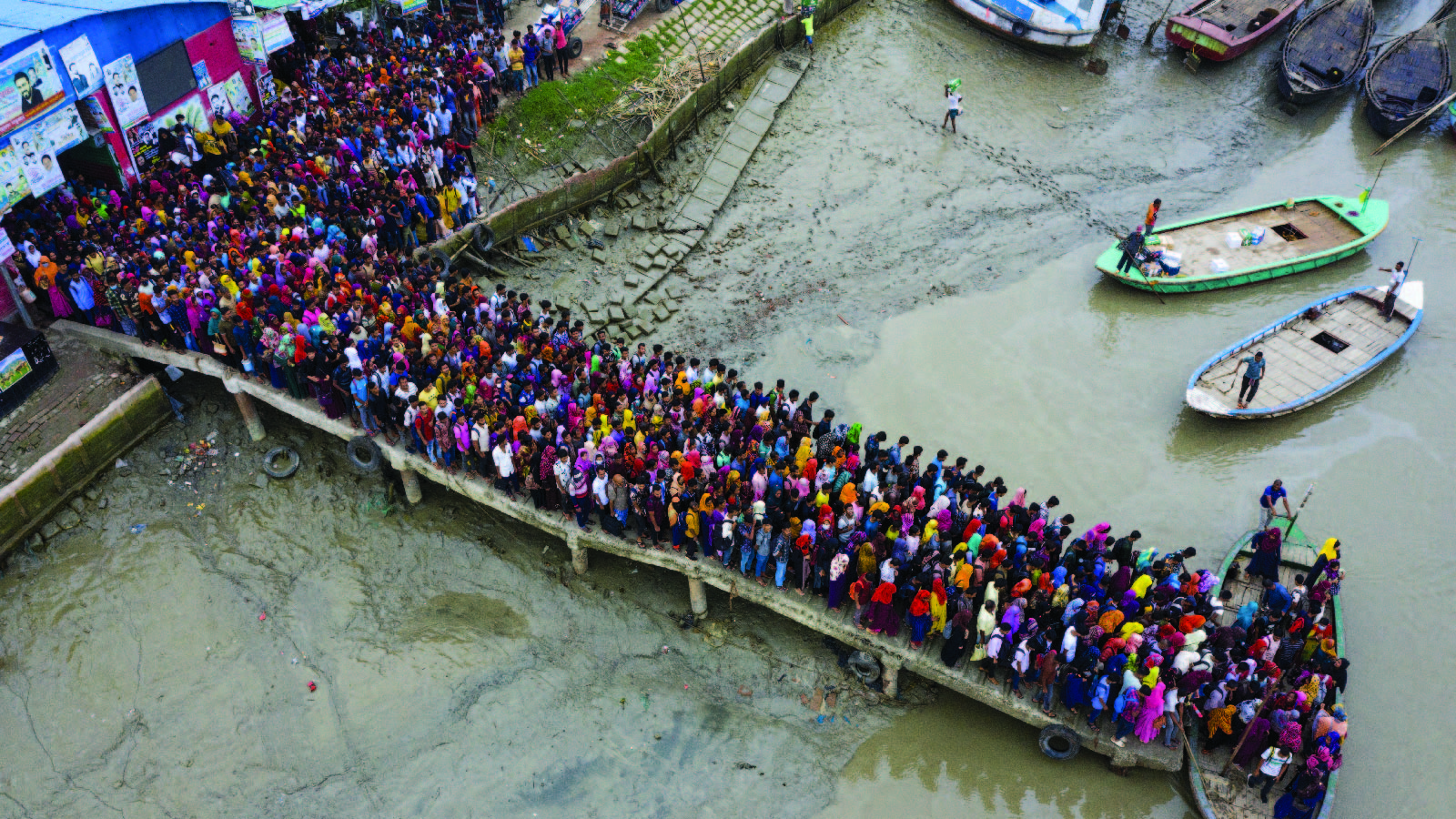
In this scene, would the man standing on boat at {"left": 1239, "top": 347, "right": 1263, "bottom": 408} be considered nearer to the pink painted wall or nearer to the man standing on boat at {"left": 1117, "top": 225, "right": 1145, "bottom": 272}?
the man standing on boat at {"left": 1117, "top": 225, "right": 1145, "bottom": 272}

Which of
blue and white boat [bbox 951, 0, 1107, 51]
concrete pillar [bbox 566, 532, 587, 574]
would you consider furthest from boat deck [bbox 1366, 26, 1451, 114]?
concrete pillar [bbox 566, 532, 587, 574]

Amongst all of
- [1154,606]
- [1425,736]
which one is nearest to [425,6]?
[1154,606]

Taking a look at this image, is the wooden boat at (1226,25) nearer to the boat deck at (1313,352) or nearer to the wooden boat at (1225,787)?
the boat deck at (1313,352)

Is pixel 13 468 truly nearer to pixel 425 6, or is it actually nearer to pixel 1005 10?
pixel 425 6

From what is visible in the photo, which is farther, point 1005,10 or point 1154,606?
point 1005,10

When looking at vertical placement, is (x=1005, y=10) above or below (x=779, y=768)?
above
